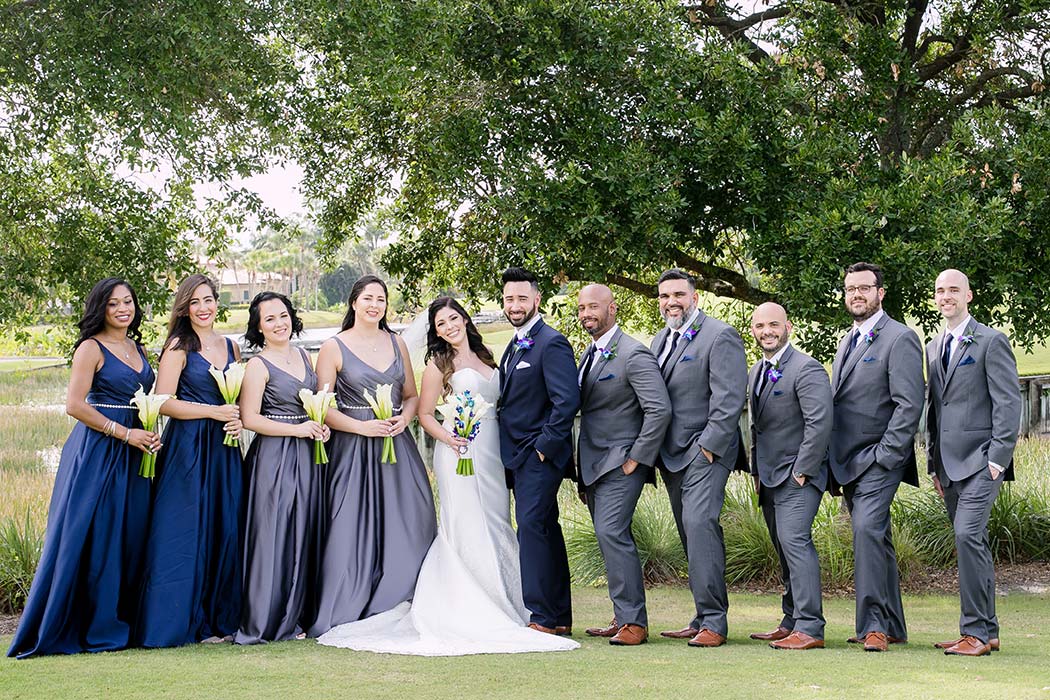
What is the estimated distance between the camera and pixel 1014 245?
28.8 feet

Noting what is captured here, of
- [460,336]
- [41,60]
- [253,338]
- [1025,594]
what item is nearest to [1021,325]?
[1025,594]

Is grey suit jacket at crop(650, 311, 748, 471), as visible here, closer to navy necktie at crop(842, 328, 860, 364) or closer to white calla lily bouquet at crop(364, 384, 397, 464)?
navy necktie at crop(842, 328, 860, 364)

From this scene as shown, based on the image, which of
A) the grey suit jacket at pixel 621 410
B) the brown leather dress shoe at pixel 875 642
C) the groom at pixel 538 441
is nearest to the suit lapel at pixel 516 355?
the groom at pixel 538 441

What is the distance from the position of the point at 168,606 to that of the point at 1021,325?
6.53 metres

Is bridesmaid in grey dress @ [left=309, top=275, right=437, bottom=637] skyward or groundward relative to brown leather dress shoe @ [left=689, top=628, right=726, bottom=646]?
skyward

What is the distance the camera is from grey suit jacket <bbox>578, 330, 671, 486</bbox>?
6.40m

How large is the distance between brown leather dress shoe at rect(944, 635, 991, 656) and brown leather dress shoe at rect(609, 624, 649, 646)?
1.59 m

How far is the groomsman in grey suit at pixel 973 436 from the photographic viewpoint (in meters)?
6.09

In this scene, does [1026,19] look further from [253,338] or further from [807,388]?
[253,338]

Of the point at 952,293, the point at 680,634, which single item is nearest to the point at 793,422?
the point at 952,293

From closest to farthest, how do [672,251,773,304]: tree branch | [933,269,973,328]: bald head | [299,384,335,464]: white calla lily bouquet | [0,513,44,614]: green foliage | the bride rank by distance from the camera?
1. [933,269,973,328]: bald head
2. the bride
3. [299,384,335,464]: white calla lily bouquet
4. [0,513,44,614]: green foliage
5. [672,251,773,304]: tree branch

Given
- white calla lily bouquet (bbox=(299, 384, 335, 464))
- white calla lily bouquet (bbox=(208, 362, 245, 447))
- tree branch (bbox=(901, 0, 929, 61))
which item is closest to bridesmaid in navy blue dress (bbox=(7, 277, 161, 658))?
white calla lily bouquet (bbox=(208, 362, 245, 447))

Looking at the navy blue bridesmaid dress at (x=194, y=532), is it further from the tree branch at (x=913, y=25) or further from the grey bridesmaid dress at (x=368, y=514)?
the tree branch at (x=913, y=25)

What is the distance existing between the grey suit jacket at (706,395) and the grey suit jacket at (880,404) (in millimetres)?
555
